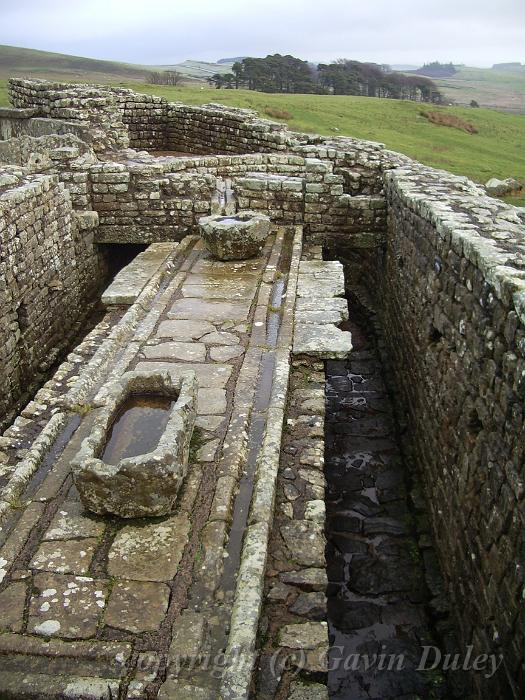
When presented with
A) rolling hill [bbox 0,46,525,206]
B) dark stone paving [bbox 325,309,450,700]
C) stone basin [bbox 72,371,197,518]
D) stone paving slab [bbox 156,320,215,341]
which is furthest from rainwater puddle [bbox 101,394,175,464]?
rolling hill [bbox 0,46,525,206]

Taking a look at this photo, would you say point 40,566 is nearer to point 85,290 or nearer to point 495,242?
point 495,242

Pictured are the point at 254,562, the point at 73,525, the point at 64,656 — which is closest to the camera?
the point at 64,656

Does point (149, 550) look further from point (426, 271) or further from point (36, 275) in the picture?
point (36, 275)

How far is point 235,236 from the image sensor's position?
8797mm

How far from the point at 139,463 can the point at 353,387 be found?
19.7 feet

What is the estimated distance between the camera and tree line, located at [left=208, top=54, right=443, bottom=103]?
52125mm

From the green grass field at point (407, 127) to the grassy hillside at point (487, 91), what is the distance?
1698 inches

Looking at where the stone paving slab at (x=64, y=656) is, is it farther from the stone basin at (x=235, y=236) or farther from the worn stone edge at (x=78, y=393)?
the stone basin at (x=235, y=236)

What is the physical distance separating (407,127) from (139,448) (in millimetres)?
29178

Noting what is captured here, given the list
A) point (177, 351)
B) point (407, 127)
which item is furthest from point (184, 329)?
point (407, 127)

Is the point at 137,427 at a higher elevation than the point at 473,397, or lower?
lower

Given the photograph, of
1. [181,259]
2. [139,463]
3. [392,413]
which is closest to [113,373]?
[139,463]

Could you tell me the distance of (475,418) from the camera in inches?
195

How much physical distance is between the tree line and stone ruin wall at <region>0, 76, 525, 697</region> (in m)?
39.9
